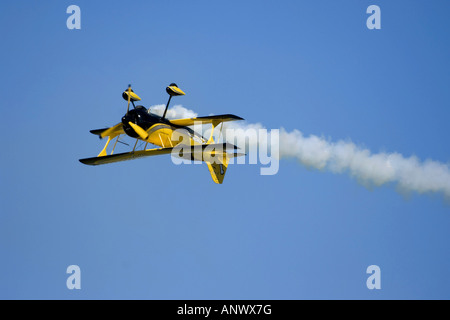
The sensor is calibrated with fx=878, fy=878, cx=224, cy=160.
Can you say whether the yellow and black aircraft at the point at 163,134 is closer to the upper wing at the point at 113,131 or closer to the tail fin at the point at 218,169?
the upper wing at the point at 113,131

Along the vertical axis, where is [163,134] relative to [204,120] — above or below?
below

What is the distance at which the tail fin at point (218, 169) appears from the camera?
2025 inches

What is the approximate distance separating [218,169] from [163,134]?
6.21 m

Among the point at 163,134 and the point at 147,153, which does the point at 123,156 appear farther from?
the point at 163,134

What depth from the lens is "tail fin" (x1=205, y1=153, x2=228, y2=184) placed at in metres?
51.4

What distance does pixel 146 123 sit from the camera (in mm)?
46125

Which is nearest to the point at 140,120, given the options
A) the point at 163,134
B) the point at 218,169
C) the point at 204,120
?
the point at 163,134

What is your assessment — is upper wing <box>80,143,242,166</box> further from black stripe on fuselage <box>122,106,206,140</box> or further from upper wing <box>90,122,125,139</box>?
upper wing <box>90,122,125,139</box>

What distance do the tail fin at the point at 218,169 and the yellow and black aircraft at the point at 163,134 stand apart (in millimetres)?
1675

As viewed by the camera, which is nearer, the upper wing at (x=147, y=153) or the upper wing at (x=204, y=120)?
the upper wing at (x=147, y=153)

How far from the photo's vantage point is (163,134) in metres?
46.7

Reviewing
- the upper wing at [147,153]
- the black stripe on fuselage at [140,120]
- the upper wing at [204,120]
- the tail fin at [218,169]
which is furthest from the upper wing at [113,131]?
the tail fin at [218,169]
